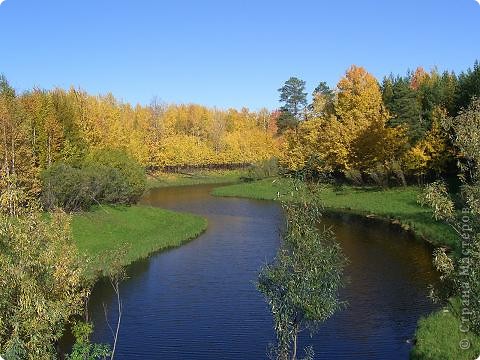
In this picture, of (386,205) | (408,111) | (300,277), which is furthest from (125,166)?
(300,277)

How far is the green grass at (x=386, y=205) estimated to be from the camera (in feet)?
162

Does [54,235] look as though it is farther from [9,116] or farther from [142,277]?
[9,116]

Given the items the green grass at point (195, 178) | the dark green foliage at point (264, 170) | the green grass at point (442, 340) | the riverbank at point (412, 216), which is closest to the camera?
the green grass at point (442, 340)

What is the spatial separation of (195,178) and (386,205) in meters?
60.5

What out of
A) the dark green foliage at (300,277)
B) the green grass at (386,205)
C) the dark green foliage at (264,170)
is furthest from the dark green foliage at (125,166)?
the dark green foliage at (300,277)

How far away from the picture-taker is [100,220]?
5244 cm

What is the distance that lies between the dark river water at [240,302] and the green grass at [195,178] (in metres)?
57.9

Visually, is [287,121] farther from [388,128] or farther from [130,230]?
[130,230]

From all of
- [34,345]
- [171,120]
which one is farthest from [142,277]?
[171,120]

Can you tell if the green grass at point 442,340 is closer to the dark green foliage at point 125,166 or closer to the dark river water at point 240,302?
the dark river water at point 240,302

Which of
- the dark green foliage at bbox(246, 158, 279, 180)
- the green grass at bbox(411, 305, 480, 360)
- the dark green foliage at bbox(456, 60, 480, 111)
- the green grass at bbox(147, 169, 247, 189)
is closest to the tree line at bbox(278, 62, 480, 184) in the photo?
the dark green foliage at bbox(456, 60, 480, 111)

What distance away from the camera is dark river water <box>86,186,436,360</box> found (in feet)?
88.3

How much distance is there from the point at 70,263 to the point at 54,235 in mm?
1669

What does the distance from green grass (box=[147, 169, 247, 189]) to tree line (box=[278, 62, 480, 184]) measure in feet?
93.6
